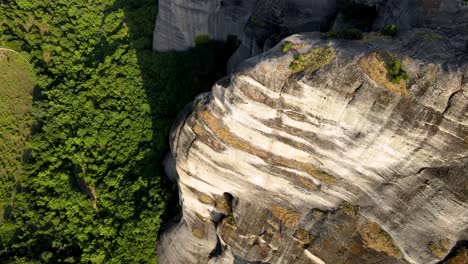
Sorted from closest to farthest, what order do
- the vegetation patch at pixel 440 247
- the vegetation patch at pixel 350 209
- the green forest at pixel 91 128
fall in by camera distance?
1. the vegetation patch at pixel 440 247
2. the vegetation patch at pixel 350 209
3. the green forest at pixel 91 128

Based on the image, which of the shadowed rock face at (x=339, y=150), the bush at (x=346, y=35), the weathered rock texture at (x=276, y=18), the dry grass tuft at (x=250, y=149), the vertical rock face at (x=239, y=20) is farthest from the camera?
the vertical rock face at (x=239, y=20)

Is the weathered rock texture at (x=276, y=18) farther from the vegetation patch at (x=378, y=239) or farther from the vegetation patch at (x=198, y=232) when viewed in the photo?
the vegetation patch at (x=198, y=232)

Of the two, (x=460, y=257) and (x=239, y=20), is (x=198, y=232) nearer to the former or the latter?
(x=460, y=257)

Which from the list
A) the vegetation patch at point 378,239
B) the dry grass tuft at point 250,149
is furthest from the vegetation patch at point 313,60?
the vegetation patch at point 378,239

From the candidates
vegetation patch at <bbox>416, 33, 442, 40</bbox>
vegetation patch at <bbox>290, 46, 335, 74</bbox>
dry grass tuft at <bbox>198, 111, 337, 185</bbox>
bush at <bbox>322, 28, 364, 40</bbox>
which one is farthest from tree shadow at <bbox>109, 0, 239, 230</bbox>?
vegetation patch at <bbox>416, 33, 442, 40</bbox>

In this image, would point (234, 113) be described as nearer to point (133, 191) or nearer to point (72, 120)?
point (133, 191)

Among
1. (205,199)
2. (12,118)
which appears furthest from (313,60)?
(12,118)
